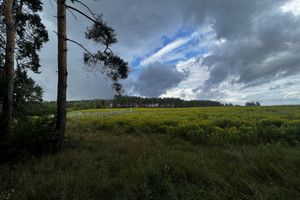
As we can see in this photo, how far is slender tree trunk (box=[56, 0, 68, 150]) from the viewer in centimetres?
389

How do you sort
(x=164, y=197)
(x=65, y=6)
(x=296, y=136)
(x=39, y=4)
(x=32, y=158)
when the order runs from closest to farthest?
1. (x=164, y=197)
2. (x=32, y=158)
3. (x=65, y=6)
4. (x=296, y=136)
5. (x=39, y=4)

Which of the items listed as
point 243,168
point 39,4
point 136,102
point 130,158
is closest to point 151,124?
point 130,158

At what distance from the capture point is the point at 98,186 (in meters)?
2.06

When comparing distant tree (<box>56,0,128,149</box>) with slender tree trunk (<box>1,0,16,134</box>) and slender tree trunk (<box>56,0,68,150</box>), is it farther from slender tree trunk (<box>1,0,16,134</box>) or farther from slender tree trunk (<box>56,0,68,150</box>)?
slender tree trunk (<box>1,0,16,134</box>)

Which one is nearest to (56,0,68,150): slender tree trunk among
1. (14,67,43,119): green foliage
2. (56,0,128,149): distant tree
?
(56,0,128,149): distant tree

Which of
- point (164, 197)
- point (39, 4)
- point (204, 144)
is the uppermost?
point (39, 4)

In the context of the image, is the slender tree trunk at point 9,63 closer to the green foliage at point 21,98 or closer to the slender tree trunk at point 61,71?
the green foliage at point 21,98

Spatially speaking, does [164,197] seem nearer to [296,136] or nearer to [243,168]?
[243,168]

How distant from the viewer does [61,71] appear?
12.8ft

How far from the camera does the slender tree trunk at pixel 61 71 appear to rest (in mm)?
3887

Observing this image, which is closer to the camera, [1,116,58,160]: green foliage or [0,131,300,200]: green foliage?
[0,131,300,200]: green foliage

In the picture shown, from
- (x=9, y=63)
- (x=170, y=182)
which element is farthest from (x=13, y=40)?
(x=170, y=182)

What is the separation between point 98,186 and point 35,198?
3.22ft

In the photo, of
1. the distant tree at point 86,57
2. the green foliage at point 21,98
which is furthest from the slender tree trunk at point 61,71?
the green foliage at point 21,98
